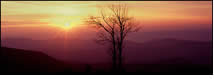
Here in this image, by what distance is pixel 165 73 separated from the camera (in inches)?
306

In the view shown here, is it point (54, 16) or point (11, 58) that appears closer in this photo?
point (54, 16)

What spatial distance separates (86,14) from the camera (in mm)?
7922

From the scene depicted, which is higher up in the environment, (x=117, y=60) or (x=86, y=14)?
(x=86, y=14)

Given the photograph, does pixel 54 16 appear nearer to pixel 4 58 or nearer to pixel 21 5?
pixel 21 5

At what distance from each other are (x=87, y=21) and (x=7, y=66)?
2.42 m

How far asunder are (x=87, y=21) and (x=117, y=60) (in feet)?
4.19

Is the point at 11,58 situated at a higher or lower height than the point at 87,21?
lower

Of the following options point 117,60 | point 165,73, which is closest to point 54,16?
point 117,60

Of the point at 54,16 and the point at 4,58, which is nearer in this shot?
the point at 54,16

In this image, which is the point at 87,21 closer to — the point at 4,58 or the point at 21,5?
the point at 21,5
